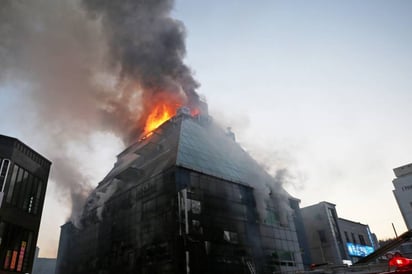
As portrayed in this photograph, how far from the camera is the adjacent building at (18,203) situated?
22.1 metres

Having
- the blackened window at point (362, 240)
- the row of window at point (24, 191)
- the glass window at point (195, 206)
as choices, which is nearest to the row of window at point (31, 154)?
the row of window at point (24, 191)

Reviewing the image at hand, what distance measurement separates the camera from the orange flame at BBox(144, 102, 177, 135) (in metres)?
49.4

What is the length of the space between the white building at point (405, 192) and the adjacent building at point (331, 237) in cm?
720

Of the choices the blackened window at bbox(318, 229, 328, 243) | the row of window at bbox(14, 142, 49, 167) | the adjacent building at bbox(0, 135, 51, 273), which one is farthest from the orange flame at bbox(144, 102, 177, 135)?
the blackened window at bbox(318, 229, 328, 243)

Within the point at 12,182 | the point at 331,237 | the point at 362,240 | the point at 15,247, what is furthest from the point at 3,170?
the point at 362,240

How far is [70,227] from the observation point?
145ft

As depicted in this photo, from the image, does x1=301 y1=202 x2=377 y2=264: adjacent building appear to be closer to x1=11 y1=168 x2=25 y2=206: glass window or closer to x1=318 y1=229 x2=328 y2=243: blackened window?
x1=318 y1=229 x2=328 y2=243: blackened window

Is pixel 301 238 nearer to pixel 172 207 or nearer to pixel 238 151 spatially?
pixel 238 151

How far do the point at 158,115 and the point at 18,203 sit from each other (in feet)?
94.7

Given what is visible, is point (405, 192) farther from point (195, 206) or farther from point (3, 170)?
point (3, 170)

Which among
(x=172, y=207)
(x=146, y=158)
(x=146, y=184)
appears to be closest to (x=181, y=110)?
(x=146, y=158)

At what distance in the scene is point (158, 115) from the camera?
50.4 m

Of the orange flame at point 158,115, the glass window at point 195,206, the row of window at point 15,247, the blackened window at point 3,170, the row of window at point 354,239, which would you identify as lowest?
the row of window at point 15,247

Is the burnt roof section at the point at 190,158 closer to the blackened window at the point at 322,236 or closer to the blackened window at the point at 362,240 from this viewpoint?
the blackened window at the point at 322,236
